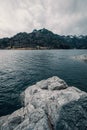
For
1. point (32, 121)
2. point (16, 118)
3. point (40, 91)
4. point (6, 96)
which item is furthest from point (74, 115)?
point (6, 96)

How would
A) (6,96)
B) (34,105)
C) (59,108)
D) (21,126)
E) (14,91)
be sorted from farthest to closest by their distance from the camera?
1. (14,91)
2. (6,96)
3. (34,105)
4. (59,108)
5. (21,126)

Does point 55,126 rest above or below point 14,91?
above

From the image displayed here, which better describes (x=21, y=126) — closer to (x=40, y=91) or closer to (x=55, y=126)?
(x=55, y=126)

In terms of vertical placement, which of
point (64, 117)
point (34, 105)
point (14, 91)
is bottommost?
point (14, 91)

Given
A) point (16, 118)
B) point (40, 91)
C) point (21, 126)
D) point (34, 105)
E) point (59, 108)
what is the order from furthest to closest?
point (40, 91), point (34, 105), point (16, 118), point (59, 108), point (21, 126)

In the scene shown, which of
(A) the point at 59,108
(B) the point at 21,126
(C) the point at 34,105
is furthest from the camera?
(C) the point at 34,105

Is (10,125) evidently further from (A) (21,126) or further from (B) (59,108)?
(B) (59,108)

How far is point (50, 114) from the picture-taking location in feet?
52.4

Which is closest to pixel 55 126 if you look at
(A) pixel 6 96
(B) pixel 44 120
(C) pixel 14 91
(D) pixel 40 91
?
(B) pixel 44 120

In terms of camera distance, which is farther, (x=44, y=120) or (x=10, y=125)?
(x=10, y=125)

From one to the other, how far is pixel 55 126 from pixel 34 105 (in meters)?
6.64

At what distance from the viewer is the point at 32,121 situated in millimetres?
14570

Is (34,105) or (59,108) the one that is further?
(34,105)

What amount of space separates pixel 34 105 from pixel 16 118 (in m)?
4.17
